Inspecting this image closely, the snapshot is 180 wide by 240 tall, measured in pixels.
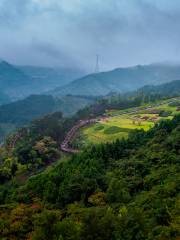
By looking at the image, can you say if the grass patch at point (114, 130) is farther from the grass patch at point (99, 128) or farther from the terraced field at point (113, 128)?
the grass patch at point (99, 128)

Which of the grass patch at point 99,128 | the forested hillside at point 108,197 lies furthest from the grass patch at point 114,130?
the forested hillside at point 108,197

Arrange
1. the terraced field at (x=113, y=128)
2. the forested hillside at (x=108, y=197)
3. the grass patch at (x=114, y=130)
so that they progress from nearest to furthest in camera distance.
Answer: the forested hillside at (x=108, y=197) → the terraced field at (x=113, y=128) → the grass patch at (x=114, y=130)

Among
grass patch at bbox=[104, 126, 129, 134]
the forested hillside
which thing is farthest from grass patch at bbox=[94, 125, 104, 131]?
the forested hillside

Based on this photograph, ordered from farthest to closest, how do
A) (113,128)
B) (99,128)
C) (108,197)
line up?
(99,128), (113,128), (108,197)

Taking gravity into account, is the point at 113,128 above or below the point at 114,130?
above

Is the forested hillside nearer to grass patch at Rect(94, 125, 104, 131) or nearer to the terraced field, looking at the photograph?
the terraced field

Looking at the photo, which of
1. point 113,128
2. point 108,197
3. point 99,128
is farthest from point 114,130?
point 108,197

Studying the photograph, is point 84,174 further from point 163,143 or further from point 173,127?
point 173,127

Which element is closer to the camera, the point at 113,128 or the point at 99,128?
the point at 113,128

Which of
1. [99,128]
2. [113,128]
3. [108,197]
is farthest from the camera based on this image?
[99,128]

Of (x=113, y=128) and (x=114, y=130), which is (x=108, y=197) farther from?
(x=113, y=128)

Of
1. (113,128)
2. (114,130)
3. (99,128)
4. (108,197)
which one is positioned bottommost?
(108,197)
